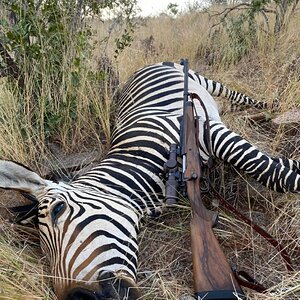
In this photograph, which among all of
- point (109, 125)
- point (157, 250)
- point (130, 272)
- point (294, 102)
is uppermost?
→ point (294, 102)

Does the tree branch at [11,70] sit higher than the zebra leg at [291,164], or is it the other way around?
the tree branch at [11,70]

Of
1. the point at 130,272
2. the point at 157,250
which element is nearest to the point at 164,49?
the point at 157,250

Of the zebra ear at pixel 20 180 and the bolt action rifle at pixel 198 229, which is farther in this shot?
the zebra ear at pixel 20 180

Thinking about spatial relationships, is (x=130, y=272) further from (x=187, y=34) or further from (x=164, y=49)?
(x=187, y=34)

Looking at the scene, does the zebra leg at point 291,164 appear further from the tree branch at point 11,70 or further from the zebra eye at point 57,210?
the tree branch at point 11,70

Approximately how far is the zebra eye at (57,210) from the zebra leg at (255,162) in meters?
1.29

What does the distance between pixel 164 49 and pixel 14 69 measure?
3877 millimetres

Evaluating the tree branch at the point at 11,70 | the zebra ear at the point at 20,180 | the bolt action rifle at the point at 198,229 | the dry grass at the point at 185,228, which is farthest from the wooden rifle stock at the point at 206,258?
the tree branch at the point at 11,70

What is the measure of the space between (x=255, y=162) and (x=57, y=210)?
4.68 feet

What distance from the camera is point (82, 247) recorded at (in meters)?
2.16

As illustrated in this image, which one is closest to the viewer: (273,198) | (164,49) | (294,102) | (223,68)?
(273,198)

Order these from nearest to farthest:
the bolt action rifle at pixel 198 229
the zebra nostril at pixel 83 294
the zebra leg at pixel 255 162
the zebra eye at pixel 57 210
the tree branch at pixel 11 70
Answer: the zebra nostril at pixel 83 294
the bolt action rifle at pixel 198 229
the zebra eye at pixel 57 210
the zebra leg at pixel 255 162
the tree branch at pixel 11 70

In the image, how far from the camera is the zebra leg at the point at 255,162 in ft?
9.82

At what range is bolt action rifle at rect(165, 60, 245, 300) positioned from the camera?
2.10m
